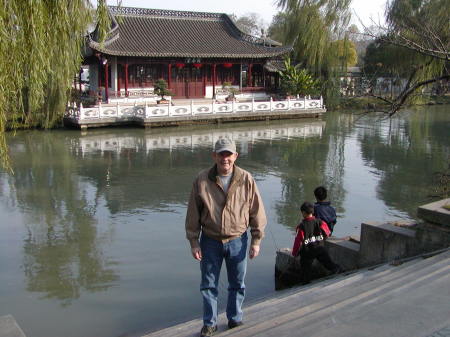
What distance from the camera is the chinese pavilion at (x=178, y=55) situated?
22969mm

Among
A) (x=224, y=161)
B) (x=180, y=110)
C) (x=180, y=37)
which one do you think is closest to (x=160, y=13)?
(x=180, y=37)

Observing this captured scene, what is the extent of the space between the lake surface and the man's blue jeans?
128 centimetres

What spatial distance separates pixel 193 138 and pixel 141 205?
333 inches

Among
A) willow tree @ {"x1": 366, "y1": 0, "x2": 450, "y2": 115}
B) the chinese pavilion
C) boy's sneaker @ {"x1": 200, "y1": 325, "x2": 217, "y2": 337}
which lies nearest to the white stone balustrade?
the chinese pavilion

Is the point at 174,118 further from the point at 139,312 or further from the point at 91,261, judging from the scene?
the point at 139,312

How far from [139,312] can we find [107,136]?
1274 cm

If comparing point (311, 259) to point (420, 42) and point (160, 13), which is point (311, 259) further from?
point (160, 13)

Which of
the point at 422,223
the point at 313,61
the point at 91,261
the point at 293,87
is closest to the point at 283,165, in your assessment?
the point at 91,261

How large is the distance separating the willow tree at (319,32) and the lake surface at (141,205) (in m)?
8.93

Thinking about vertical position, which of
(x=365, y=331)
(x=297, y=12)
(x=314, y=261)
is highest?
(x=297, y=12)

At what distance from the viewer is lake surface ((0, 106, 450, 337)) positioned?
4731 millimetres

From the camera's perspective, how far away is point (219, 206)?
2.98 m

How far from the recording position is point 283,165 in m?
11.9

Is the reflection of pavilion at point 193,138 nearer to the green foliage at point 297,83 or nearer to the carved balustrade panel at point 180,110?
the carved balustrade panel at point 180,110
